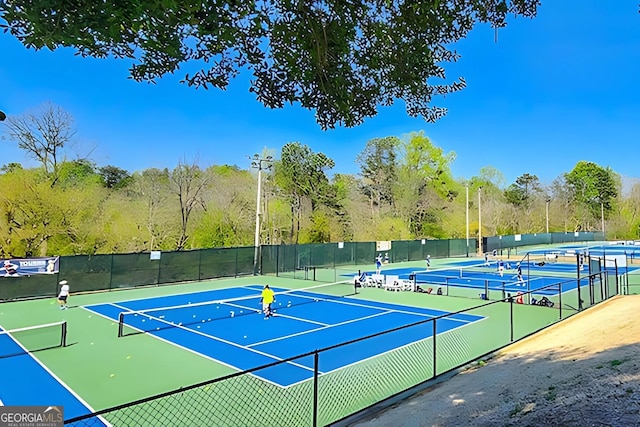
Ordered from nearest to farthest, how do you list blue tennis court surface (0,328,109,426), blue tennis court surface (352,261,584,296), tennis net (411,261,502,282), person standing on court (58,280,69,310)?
blue tennis court surface (0,328,109,426) → person standing on court (58,280,69,310) → blue tennis court surface (352,261,584,296) → tennis net (411,261,502,282)

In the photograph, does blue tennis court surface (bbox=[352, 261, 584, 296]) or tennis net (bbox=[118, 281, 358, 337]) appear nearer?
tennis net (bbox=[118, 281, 358, 337])

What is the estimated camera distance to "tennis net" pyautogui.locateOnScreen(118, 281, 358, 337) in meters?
14.8

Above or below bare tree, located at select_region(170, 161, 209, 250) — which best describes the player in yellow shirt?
below

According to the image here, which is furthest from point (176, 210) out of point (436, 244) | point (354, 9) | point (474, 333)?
point (354, 9)

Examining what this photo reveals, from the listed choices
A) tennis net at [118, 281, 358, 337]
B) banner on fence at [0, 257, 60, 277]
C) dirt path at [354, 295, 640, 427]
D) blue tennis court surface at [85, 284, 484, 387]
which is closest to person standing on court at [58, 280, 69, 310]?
blue tennis court surface at [85, 284, 484, 387]

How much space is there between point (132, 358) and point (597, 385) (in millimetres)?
10158

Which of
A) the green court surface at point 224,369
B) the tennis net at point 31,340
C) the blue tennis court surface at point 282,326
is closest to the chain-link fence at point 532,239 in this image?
the blue tennis court surface at point 282,326

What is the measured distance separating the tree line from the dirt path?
24.9 metres

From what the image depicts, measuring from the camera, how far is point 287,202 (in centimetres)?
4619

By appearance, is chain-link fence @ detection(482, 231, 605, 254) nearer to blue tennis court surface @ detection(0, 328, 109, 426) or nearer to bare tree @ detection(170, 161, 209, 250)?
bare tree @ detection(170, 161, 209, 250)

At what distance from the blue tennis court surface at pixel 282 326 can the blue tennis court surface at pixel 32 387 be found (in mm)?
3389

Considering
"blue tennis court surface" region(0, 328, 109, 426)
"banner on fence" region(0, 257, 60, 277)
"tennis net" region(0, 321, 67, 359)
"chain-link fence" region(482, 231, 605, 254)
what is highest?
"chain-link fence" region(482, 231, 605, 254)

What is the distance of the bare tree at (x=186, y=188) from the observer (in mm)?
36844

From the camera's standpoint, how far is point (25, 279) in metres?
19.9
